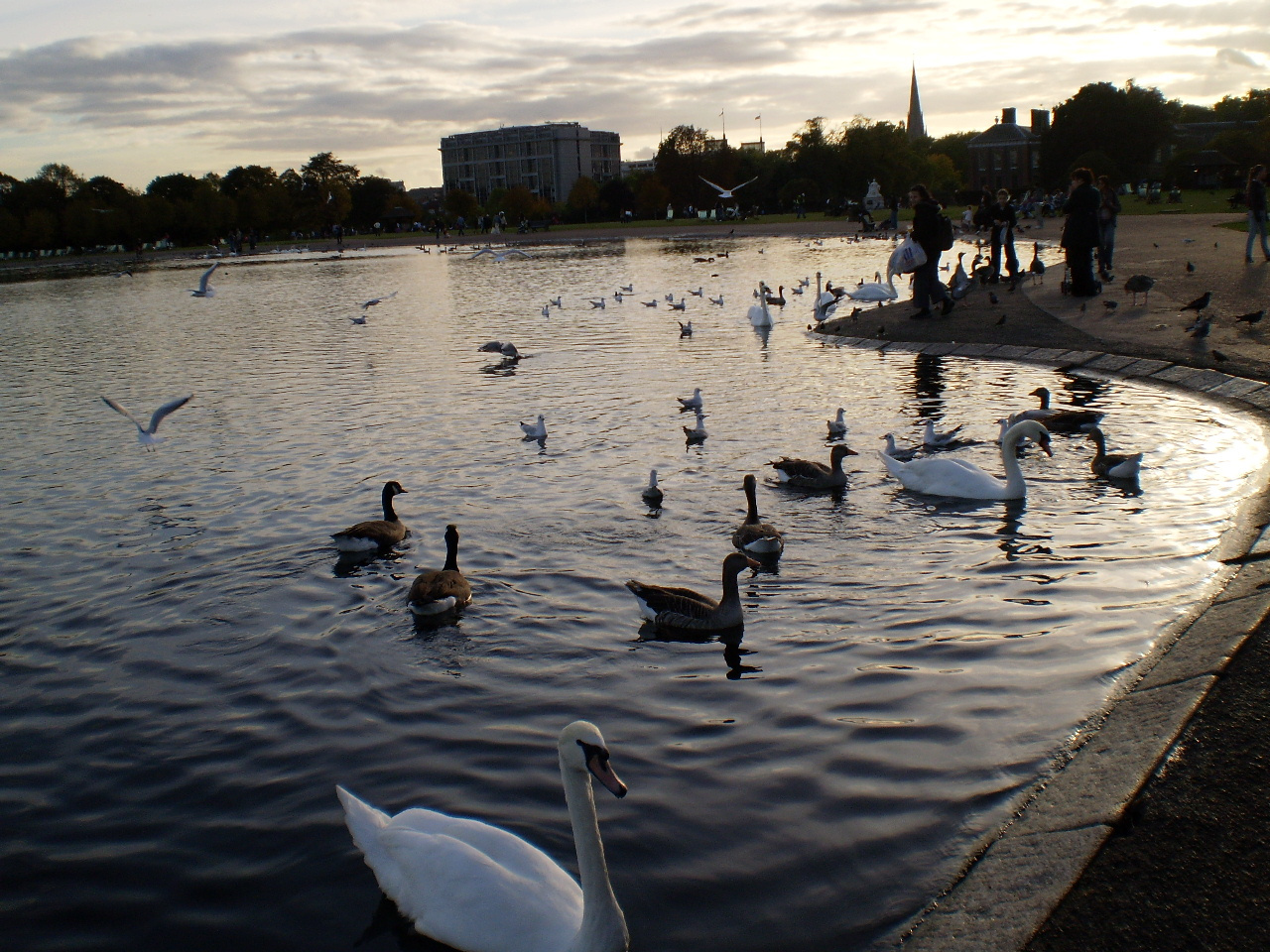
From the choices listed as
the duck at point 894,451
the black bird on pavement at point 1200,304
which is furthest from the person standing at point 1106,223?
the duck at point 894,451

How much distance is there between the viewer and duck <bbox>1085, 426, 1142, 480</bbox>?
31.8 ft

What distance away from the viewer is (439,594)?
300 inches

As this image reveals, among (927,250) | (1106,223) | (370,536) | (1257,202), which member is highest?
(1257,202)

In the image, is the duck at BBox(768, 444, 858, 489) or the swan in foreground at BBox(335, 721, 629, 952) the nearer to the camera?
the swan in foreground at BBox(335, 721, 629, 952)

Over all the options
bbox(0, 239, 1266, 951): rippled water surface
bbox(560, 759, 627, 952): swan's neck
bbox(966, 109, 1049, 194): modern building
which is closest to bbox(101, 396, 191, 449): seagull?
Result: bbox(0, 239, 1266, 951): rippled water surface

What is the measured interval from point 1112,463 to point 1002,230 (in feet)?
54.9

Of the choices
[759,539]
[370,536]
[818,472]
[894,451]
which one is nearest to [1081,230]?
[894,451]

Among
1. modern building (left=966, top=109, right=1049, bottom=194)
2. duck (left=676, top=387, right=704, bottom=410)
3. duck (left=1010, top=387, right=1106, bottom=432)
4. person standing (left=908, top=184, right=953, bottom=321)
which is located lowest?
duck (left=1010, top=387, right=1106, bottom=432)

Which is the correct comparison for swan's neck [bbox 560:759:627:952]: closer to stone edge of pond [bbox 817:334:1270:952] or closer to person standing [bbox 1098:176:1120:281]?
stone edge of pond [bbox 817:334:1270:952]

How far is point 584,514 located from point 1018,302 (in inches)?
581

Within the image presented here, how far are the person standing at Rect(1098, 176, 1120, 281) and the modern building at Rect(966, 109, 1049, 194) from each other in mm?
124365

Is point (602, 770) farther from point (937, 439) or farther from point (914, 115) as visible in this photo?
point (914, 115)

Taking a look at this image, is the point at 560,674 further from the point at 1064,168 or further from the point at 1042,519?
the point at 1064,168

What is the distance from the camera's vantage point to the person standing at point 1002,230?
2255 cm
